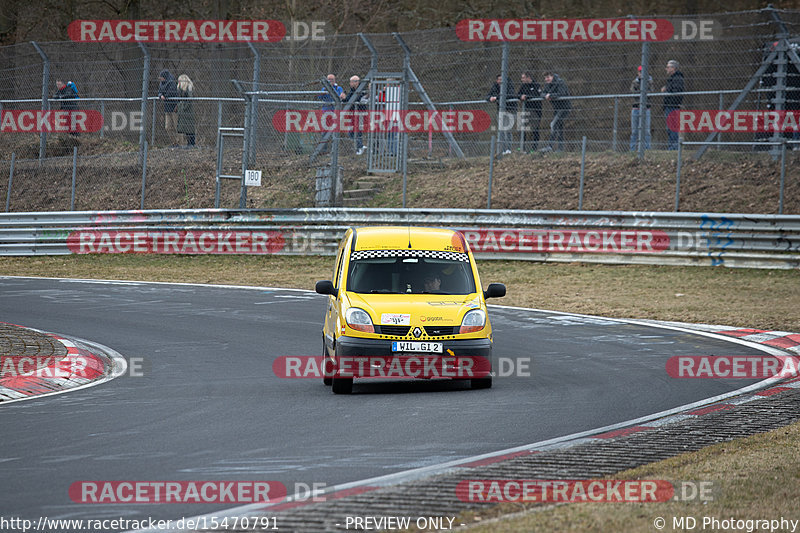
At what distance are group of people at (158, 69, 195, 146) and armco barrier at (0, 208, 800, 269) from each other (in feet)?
13.0

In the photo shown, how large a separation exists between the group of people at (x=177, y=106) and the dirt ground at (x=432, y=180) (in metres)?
0.74

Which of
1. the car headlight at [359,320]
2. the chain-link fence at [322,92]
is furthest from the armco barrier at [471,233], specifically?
the car headlight at [359,320]

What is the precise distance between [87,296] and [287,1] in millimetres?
17145

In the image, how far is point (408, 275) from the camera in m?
12.2

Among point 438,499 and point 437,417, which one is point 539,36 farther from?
point 438,499

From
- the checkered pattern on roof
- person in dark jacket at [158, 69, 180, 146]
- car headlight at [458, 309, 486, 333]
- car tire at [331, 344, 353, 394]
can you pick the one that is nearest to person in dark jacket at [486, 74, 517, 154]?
person in dark jacket at [158, 69, 180, 146]

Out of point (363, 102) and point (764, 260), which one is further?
point (363, 102)

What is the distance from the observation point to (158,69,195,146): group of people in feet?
97.7

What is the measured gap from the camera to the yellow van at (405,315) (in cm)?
1123

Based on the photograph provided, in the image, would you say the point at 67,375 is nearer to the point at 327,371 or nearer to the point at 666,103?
the point at 327,371

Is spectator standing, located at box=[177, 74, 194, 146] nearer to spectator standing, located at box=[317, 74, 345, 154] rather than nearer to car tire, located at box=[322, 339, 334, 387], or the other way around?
spectator standing, located at box=[317, 74, 345, 154]

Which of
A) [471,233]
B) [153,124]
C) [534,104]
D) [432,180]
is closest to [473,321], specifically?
[471,233]

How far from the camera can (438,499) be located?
6.43 metres

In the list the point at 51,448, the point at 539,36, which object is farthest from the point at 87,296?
the point at 539,36
